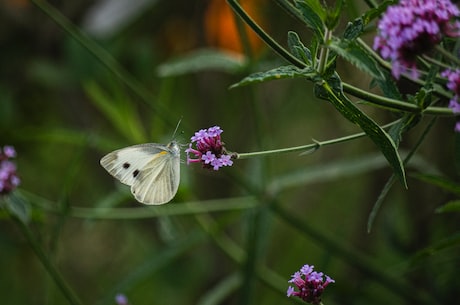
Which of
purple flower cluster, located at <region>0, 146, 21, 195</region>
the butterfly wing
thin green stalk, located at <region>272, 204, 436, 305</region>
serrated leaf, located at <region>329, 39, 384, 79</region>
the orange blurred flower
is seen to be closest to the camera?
serrated leaf, located at <region>329, 39, 384, 79</region>

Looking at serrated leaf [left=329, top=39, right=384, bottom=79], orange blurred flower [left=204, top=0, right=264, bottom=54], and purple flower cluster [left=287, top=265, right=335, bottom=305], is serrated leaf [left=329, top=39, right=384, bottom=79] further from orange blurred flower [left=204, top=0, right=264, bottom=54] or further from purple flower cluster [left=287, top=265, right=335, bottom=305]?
orange blurred flower [left=204, top=0, right=264, bottom=54]

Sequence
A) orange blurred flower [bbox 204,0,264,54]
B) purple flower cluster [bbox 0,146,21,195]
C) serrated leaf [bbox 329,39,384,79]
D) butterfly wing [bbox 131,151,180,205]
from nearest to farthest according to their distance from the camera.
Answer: serrated leaf [bbox 329,39,384,79], butterfly wing [bbox 131,151,180,205], purple flower cluster [bbox 0,146,21,195], orange blurred flower [bbox 204,0,264,54]

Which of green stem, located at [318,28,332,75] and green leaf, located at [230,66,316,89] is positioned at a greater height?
green stem, located at [318,28,332,75]

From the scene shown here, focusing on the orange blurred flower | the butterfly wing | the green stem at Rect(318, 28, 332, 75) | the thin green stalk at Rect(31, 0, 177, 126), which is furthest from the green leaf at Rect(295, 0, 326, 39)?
the orange blurred flower

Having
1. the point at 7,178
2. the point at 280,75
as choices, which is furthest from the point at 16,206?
the point at 280,75

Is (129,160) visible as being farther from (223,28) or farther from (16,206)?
(223,28)

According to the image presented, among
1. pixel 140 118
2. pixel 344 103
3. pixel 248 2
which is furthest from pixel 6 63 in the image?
pixel 344 103
